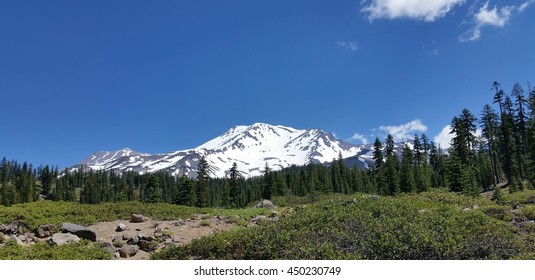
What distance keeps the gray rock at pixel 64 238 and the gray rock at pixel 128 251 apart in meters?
2.18

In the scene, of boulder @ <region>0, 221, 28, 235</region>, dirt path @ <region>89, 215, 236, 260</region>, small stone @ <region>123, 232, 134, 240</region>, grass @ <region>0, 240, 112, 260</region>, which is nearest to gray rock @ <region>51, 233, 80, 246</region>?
dirt path @ <region>89, 215, 236, 260</region>

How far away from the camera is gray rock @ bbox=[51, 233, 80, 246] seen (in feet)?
47.4

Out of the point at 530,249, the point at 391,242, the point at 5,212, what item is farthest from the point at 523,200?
the point at 5,212

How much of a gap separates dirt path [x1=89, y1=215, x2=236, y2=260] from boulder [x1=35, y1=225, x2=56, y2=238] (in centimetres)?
196

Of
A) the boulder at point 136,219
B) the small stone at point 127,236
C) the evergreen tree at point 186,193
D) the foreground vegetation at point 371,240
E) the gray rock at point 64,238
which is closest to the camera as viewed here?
the foreground vegetation at point 371,240

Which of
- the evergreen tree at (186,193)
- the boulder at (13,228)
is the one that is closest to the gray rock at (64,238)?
the boulder at (13,228)

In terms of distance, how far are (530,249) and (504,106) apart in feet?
182

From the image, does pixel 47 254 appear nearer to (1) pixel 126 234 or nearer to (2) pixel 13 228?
(1) pixel 126 234

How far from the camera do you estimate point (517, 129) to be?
2189 inches

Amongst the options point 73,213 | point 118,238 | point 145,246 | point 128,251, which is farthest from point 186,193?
point 128,251

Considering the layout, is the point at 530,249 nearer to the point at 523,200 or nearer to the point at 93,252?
the point at 93,252

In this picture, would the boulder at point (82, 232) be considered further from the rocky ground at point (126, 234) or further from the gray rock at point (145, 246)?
the gray rock at point (145, 246)

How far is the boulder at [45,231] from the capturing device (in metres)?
16.9

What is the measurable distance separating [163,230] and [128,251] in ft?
14.3
